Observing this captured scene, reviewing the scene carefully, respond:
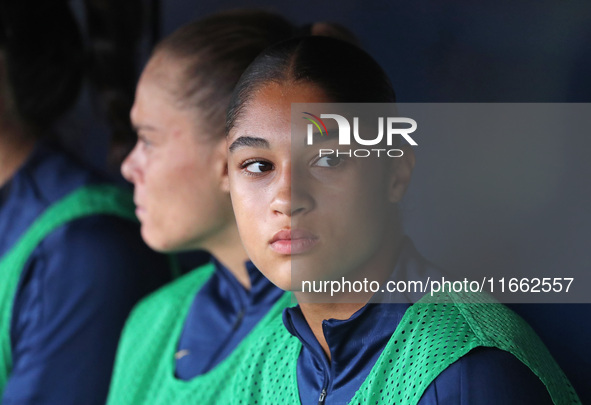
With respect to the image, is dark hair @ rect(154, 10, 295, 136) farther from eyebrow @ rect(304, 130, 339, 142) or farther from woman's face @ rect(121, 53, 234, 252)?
eyebrow @ rect(304, 130, 339, 142)

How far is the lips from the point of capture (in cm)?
58

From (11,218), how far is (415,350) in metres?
0.89

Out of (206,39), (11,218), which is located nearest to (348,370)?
(206,39)

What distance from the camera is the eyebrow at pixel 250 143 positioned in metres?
0.58

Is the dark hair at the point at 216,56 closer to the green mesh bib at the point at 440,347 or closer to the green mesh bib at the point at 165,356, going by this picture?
the green mesh bib at the point at 165,356

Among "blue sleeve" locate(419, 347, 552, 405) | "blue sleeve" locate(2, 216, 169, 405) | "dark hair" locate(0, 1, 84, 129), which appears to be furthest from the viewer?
"dark hair" locate(0, 1, 84, 129)

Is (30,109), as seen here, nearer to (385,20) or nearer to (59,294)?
(59,294)

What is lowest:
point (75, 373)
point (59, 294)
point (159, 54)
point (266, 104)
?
point (75, 373)

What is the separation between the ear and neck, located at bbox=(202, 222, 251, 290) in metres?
0.33

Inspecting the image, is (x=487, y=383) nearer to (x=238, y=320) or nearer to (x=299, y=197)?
(x=299, y=197)

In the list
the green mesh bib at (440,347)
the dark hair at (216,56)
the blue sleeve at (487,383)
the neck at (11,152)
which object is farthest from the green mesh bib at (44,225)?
the blue sleeve at (487,383)

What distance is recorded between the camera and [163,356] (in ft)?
3.23

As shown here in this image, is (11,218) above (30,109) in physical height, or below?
below

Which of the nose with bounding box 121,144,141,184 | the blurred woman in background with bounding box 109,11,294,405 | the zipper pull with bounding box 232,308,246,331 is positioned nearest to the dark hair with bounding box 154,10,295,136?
the blurred woman in background with bounding box 109,11,294,405
